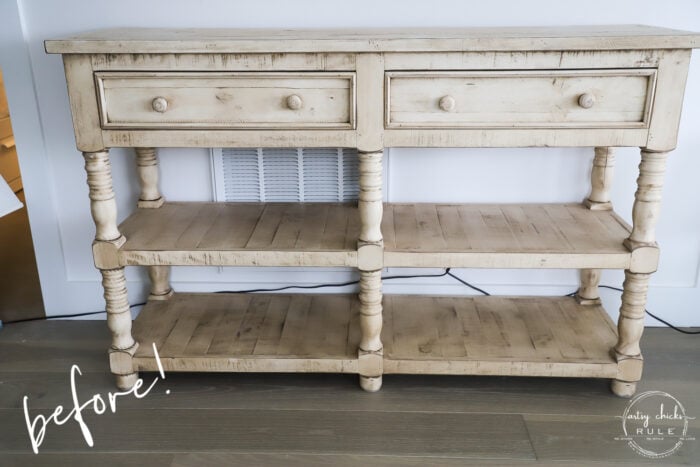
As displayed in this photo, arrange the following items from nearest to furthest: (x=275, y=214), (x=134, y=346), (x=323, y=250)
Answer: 1. (x=323, y=250)
2. (x=134, y=346)
3. (x=275, y=214)

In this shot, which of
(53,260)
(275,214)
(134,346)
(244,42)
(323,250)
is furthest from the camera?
(53,260)

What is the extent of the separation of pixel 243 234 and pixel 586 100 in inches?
37.4

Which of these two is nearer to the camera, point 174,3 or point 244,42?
point 244,42

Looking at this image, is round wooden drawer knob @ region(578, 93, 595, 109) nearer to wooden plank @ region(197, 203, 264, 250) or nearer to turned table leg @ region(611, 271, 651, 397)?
turned table leg @ region(611, 271, 651, 397)

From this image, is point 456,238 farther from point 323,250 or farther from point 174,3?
point 174,3

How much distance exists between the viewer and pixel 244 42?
1495mm

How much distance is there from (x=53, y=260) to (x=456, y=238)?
137 cm

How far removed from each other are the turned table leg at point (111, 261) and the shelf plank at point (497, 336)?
72cm

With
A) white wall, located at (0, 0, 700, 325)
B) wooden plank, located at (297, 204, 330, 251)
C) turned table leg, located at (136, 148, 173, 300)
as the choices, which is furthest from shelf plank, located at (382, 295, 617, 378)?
turned table leg, located at (136, 148, 173, 300)

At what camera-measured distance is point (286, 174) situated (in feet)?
6.88

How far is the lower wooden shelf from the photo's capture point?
1.79 meters

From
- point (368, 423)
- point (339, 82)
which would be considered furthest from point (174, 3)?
point (368, 423)

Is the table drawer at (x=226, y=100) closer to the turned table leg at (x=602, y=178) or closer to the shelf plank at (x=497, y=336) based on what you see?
the shelf plank at (x=497, y=336)

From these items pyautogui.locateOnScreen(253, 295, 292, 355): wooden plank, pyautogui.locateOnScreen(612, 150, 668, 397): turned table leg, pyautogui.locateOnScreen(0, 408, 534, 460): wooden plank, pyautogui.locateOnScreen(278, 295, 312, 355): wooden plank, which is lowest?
pyautogui.locateOnScreen(0, 408, 534, 460): wooden plank
